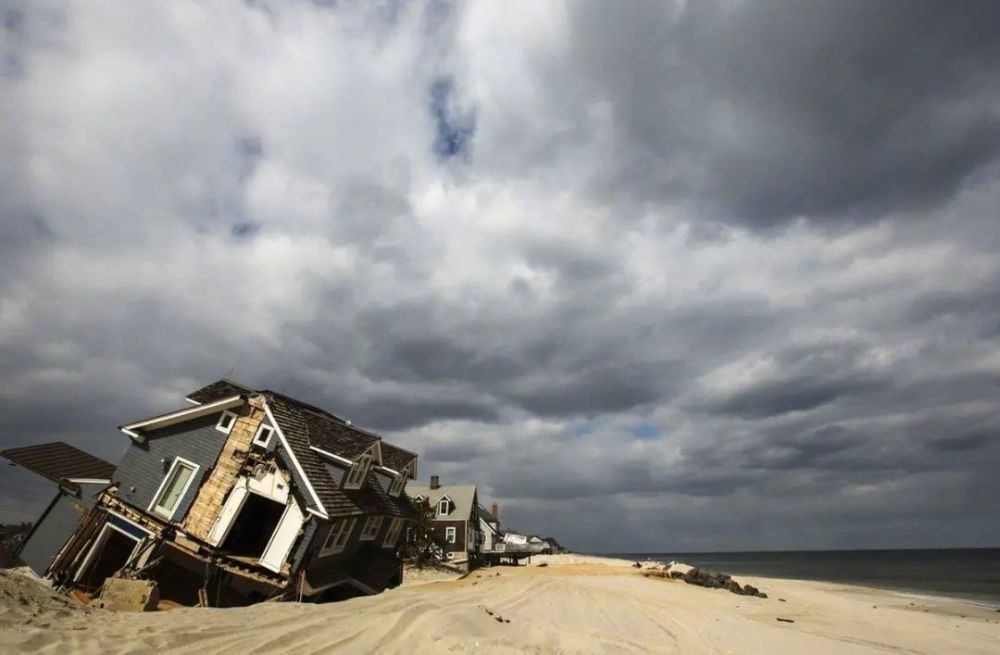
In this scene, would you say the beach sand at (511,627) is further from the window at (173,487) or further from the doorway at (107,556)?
the doorway at (107,556)

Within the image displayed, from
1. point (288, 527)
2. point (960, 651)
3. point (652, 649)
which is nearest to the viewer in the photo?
point (652, 649)

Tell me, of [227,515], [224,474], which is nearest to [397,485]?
[224,474]

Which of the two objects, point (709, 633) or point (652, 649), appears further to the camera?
point (709, 633)

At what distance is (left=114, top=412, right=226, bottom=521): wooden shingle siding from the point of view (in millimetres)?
25328

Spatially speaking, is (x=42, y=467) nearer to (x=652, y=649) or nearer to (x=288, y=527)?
(x=288, y=527)

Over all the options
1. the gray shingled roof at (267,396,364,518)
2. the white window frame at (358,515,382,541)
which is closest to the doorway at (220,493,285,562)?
the gray shingled roof at (267,396,364,518)

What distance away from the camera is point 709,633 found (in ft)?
67.3

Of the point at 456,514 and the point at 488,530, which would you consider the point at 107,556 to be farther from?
the point at 488,530

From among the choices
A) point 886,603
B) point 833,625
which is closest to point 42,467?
point 833,625

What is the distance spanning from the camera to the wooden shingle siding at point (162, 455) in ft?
83.1

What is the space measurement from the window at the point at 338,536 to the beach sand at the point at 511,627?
673 cm

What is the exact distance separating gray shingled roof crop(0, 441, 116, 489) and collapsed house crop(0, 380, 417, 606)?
6.75 feet

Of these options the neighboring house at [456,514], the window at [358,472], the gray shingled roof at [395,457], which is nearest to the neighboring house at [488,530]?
the neighboring house at [456,514]

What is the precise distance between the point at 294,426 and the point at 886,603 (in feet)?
159
